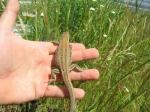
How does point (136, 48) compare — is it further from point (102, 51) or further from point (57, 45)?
point (57, 45)

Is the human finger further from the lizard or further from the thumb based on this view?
the thumb

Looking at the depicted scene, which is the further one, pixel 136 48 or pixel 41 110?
pixel 136 48

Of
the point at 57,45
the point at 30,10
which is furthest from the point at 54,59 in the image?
the point at 30,10

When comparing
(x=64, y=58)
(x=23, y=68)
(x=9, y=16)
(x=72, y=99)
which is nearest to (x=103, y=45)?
(x=64, y=58)

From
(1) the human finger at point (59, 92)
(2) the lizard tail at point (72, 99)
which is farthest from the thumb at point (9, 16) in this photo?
(2) the lizard tail at point (72, 99)

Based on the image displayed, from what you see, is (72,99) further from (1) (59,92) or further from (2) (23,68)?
(2) (23,68)

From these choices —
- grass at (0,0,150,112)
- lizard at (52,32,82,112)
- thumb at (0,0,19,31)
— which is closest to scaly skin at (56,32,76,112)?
lizard at (52,32,82,112)
